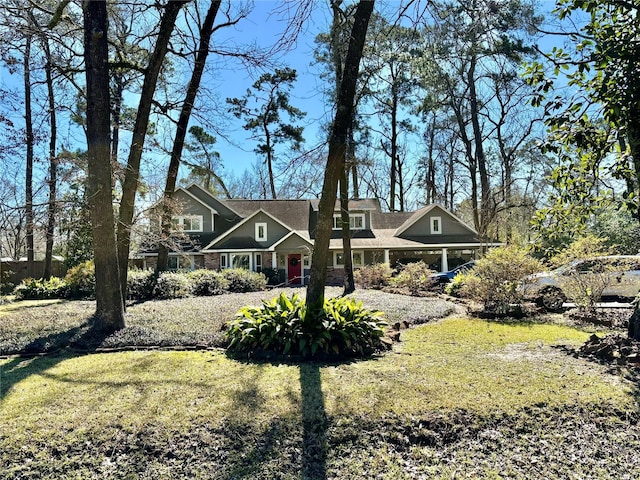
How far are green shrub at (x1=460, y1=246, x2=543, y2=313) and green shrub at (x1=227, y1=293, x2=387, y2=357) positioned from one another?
5.16 m

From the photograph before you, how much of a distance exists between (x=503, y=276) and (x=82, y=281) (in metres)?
15.5

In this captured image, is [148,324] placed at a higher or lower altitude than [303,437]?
higher

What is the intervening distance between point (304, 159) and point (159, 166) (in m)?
7.77

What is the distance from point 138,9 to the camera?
10.2m

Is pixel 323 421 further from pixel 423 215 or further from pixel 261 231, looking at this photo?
pixel 423 215

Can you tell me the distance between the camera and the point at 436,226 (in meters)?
28.0

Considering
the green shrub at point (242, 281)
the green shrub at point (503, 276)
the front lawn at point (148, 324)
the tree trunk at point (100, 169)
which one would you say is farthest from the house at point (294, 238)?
the tree trunk at point (100, 169)

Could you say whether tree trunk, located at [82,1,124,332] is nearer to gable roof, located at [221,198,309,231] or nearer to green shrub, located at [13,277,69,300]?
green shrub, located at [13,277,69,300]

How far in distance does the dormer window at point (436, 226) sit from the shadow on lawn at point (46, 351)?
22726 millimetres

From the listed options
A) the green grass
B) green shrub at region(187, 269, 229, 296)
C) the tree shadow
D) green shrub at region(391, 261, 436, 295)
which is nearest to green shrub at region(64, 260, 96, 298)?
green shrub at region(187, 269, 229, 296)

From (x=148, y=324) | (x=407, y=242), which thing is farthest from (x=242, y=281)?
(x=407, y=242)

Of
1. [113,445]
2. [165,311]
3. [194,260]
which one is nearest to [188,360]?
[113,445]

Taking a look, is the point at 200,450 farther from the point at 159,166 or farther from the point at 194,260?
the point at 194,260

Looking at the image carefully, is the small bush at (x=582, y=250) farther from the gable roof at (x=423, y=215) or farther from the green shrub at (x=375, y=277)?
A: the gable roof at (x=423, y=215)
